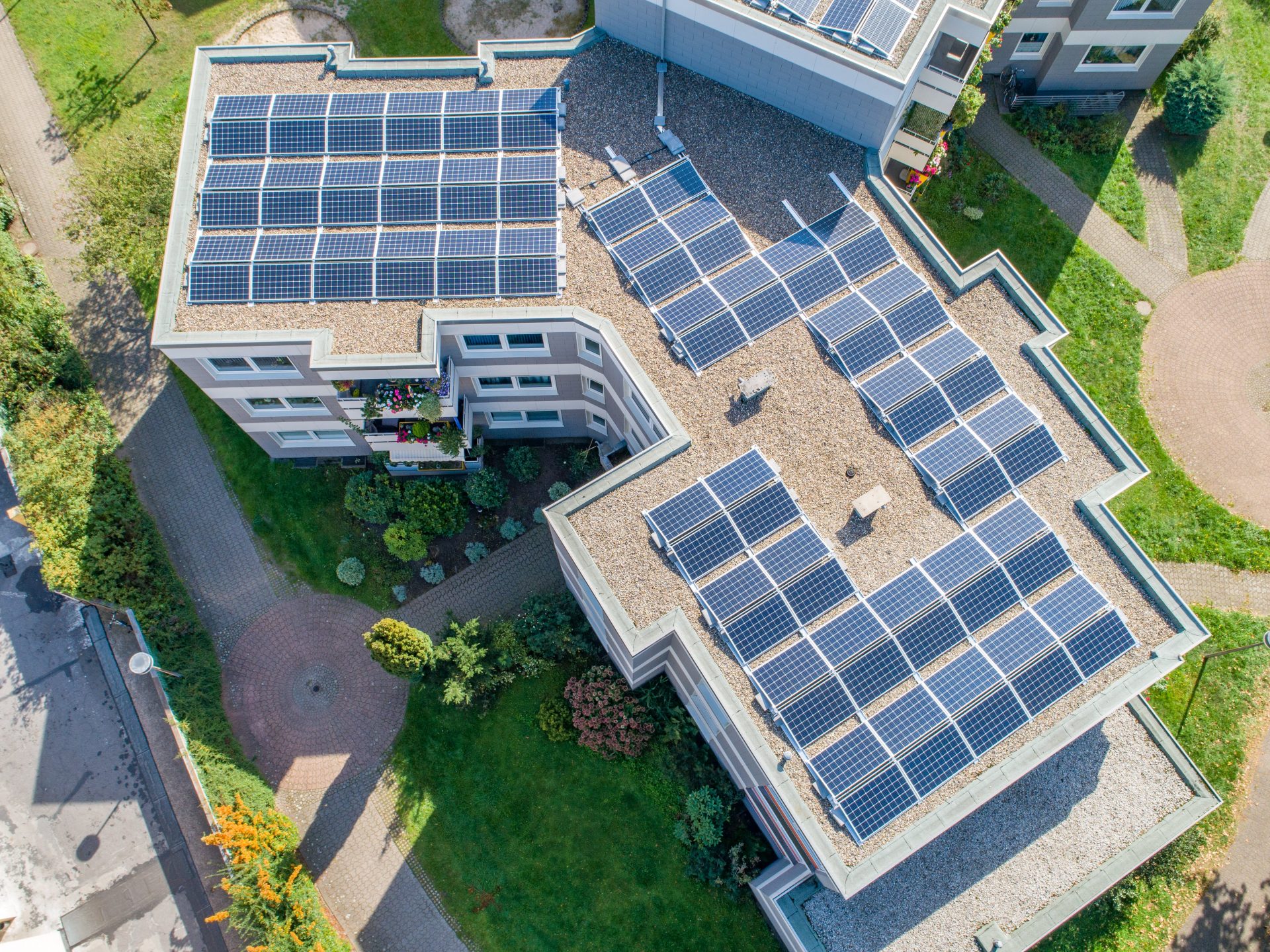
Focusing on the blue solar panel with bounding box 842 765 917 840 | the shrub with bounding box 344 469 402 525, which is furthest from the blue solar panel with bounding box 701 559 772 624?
the shrub with bounding box 344 469 402 525

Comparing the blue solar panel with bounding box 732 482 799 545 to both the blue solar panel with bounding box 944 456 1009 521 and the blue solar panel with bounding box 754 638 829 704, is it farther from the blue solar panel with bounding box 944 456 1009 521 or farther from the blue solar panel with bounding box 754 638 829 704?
the blue solar panel with bounding box 944 456 1009 521

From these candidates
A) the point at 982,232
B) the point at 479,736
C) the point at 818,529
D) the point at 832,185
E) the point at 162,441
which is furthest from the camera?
the point at 982,232

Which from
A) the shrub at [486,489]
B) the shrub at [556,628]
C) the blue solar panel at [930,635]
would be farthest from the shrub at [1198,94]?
the shrub at [556,628]

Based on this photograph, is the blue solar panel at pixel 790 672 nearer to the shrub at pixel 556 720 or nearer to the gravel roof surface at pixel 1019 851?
the gravel roof surface at pixel 1019 851

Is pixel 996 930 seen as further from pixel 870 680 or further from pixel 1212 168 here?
pixel 1212 168

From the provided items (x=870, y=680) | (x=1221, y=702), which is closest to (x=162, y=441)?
(x=870, y=680)

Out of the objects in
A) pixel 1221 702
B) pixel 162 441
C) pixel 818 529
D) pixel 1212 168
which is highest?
pixel 1212 168
